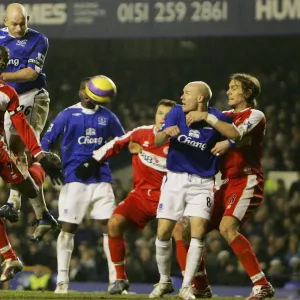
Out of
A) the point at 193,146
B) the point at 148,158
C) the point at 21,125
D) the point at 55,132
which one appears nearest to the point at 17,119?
the point at 21,125

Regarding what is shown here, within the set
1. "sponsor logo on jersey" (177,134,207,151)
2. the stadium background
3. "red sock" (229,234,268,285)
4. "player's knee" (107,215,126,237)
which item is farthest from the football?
the stadium background

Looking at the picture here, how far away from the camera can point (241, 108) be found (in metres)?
9.43

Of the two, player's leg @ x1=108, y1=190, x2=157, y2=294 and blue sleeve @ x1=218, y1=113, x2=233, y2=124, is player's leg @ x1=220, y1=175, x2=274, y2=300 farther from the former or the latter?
player's leg @ x1=108, y1=190, x2=157, y2=294

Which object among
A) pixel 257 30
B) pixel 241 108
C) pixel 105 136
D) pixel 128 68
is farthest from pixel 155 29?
pixel 241 108

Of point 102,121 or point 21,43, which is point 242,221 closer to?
point 102,121

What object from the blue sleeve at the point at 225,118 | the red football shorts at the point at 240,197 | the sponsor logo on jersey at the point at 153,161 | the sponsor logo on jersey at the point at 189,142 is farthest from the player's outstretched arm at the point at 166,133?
the sponsor logo on jersey at the point at 153,161

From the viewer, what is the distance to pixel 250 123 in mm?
9133

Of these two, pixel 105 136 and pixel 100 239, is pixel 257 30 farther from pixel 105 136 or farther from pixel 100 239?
pixel 105 136

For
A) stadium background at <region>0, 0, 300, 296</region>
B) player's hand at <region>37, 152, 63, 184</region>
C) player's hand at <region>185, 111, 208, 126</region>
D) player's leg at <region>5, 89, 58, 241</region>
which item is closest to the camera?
player's hand at <region>185, 111, 208, 126</region>

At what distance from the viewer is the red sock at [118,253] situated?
10.3 m

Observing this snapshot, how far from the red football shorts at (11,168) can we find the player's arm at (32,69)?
93 cm

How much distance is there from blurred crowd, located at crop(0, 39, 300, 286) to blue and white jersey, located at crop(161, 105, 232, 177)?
6.26m

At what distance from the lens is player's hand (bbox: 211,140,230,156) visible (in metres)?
8.94

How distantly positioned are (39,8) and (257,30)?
3.22 meters
